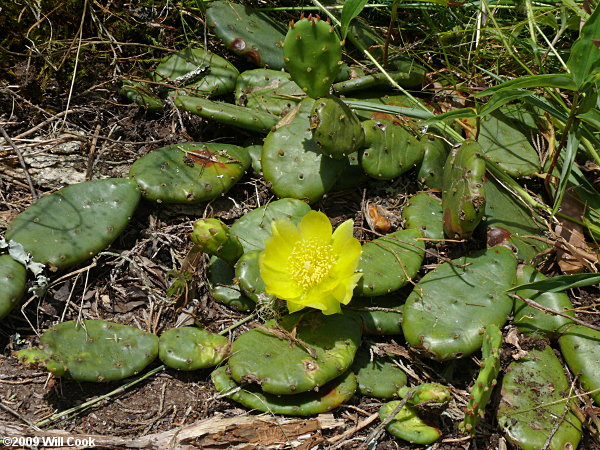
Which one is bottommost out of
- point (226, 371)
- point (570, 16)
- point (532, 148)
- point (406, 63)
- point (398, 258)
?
point (226, 371)

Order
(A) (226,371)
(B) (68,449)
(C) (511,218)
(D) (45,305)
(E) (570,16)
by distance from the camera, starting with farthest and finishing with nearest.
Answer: (E) (570,16), (C) (511,218), (D) (45,305), (A) (226,371), (B) (68,449)

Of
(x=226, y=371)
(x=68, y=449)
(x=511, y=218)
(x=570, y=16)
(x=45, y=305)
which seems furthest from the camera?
(x=570, y=16)

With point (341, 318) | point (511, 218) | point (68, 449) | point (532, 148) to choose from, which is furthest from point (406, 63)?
point (68, 449)

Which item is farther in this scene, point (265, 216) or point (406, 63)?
point (406, 63)

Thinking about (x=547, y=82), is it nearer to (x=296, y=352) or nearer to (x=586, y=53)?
(x=586, y=53)

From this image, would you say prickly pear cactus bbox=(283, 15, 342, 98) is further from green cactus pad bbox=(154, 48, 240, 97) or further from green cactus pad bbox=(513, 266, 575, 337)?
green cactus pad bbox=(513, 266, 575, 337)

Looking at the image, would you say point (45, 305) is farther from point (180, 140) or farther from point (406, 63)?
point (406, 63)

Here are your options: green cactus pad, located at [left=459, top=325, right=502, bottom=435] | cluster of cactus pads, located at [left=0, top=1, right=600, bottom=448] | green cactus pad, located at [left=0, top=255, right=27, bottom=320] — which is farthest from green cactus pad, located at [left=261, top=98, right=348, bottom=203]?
green cactus pad, located at [left=0, top=255, right=27, bottom=320]
